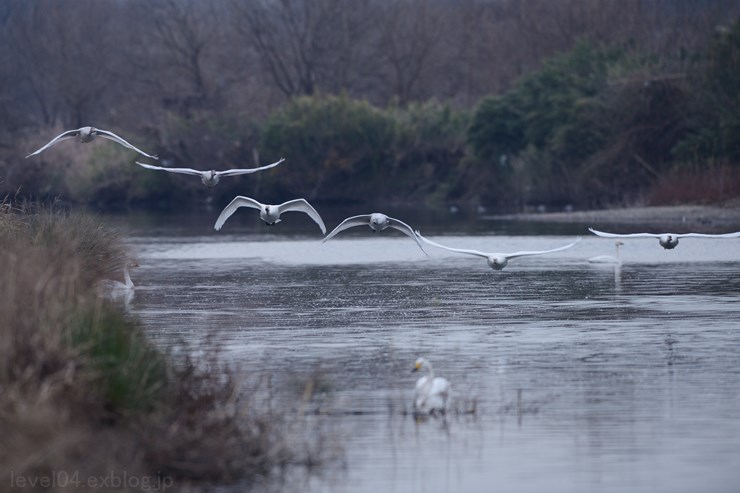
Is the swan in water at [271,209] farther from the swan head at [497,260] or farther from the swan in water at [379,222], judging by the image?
the swan head at [497,260]

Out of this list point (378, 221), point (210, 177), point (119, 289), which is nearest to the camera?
point (378, 221)

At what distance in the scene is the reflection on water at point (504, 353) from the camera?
12.1 metres

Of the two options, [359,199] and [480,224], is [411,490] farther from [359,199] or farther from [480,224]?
[359,199]

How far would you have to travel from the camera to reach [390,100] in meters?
75.8

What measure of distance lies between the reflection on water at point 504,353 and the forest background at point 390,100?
21.3 m

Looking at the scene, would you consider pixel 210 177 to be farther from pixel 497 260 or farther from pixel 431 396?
pixel 431 396

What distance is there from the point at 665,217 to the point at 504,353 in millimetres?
30704

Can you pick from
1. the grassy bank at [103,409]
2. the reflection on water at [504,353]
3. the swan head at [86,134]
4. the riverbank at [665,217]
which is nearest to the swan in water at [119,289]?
the reflection on water at [504,353]

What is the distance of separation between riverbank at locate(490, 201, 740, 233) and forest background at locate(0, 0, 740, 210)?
131cm

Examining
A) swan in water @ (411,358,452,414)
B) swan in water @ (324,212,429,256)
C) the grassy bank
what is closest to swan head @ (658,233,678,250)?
swan in water @ (324,212,429,256)

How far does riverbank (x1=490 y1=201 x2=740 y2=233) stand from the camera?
141ft

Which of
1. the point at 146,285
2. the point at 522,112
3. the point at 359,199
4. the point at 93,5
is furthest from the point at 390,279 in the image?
the point at 93,5

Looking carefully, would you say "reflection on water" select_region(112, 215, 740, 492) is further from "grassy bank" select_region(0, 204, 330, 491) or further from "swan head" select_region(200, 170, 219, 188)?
"swan head" select_region(200, 170, 219, 188)

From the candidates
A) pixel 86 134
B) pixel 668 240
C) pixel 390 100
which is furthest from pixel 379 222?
pixel 390 100
